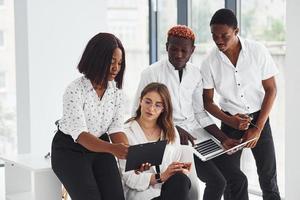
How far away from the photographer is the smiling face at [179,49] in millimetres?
3213

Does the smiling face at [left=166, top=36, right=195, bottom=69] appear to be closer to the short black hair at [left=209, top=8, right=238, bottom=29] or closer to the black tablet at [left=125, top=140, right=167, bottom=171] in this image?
the short black hair at [left=209, top=8, right=238, bottom=29]

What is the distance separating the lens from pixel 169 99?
319cm

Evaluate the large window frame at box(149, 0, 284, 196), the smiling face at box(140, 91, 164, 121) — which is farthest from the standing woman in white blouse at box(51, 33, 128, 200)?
the large window frame at box(149, 0, 284, 196)

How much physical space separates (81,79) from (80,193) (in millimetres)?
561

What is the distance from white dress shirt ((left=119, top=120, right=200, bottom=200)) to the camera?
304cm

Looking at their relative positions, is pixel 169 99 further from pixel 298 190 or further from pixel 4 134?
pixel 4 134

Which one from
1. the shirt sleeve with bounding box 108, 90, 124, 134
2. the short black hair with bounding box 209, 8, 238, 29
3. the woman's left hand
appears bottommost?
the woman's left hand

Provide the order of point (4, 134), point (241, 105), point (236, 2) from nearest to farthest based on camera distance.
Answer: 1. point (241, 105)
2. point (236, 2)
3. point (4, 134)

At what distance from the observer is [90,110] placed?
2873mm

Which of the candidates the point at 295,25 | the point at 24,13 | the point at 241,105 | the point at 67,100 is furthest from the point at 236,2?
the point at 67,100

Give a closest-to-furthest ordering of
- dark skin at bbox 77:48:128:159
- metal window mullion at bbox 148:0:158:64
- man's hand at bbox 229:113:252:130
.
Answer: dark skin at bbox 77:48:128:159 < man's hand at bbox 229:113:252:130 < metal window mullion at bbox 148:0:158:64

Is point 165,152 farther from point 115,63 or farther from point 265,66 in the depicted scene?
point 265,66

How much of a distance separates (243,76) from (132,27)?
102 inches

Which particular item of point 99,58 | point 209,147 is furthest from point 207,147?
point 99,58
